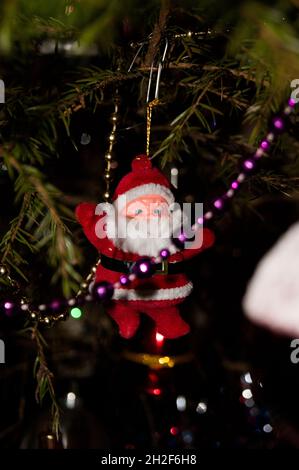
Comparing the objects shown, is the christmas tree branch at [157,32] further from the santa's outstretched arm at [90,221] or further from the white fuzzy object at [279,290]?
the white fuzzy object at [279,290]

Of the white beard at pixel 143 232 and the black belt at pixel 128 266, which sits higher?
the white beard at pixel 143 232

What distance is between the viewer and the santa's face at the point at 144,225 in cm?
67

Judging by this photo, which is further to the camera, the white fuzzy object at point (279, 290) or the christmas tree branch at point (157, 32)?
the white fuzzy object at point (279, 290)

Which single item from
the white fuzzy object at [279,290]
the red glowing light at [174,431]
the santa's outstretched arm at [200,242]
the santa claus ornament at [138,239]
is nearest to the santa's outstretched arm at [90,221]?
the santa claus ornament at [138,239]

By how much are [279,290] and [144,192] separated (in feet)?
1.12

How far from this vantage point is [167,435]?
993 millimetres

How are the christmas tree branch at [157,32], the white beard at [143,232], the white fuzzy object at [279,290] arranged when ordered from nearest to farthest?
the christmas tree branch at [157,32], the white beard at [143,232], the white fuzzy object at [279,290]

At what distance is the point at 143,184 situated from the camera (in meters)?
0.67

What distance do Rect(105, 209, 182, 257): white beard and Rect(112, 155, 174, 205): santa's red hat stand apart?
27 millimetres

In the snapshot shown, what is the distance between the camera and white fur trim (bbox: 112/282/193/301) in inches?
26.6

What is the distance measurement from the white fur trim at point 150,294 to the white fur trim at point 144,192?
12 centimetres

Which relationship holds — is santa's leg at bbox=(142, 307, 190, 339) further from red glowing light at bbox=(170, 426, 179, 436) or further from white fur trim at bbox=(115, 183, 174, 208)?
red glowing light at bbox=(170, 426, 179, 436)

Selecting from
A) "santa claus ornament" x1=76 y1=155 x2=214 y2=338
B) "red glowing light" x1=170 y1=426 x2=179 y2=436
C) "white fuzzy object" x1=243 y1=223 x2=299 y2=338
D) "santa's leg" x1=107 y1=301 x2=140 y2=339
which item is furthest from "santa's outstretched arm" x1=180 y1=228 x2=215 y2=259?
"red glowing light" x1=170 y1=426 x2=179 y2=436
